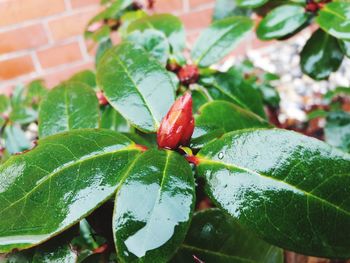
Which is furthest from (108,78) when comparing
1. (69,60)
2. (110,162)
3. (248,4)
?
(69,60)

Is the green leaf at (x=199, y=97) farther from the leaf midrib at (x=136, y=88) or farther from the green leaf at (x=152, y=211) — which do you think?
the green leaf at (x=152, y=211)

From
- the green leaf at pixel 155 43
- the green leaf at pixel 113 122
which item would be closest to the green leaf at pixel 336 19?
the green leaf at pixel 155 43

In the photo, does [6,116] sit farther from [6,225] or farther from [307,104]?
[307,104]

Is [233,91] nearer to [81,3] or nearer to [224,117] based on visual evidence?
[224,117]

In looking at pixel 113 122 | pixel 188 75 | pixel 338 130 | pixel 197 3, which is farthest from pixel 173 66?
pixel 197 3

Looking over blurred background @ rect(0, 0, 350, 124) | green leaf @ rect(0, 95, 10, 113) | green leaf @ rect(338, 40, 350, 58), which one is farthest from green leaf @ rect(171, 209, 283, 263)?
blurred background @ rect(0, 0, 350, 124)

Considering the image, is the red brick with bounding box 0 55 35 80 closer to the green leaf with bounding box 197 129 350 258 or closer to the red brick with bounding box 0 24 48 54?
the red brick with bounding box 0 24 48 54
